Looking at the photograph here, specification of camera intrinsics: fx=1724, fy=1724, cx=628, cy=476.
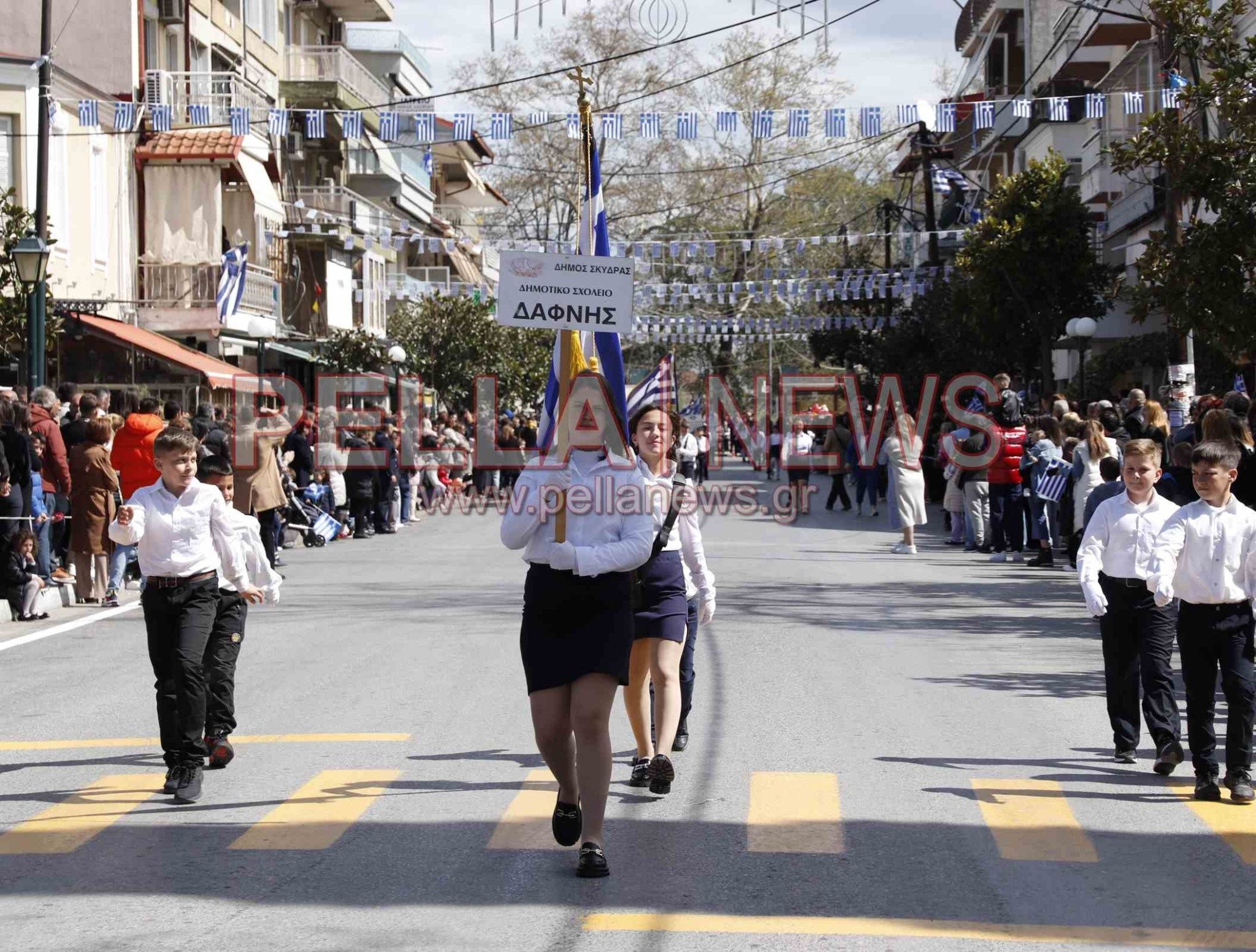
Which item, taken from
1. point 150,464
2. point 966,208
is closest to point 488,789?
point 150,464

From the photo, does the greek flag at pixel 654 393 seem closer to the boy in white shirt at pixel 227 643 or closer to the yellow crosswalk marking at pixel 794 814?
the yellow crosswalk marking at pixel 794 814

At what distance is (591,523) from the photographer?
632 cm

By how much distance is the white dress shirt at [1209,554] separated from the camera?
7789mm

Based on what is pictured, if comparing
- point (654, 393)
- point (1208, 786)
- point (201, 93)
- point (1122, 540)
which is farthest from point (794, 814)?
point (201, 93)

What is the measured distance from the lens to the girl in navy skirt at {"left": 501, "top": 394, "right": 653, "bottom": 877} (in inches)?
247

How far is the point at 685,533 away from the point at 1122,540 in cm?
216

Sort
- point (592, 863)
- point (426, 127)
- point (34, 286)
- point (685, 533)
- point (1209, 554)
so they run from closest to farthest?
point (592, 863)
point (1209, 554)
point (685, 533)
point (34, 286)
point (426, 127)

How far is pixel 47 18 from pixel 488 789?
63.2 feet

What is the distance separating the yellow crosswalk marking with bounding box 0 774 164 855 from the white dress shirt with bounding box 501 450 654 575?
7.38 feet

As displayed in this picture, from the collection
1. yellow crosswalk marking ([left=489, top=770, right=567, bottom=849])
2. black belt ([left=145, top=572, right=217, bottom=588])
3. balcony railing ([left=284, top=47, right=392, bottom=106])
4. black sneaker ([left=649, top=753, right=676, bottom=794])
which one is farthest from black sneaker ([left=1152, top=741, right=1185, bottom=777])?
balcony railing ([left=284, top=47, right=392, bottom=106])

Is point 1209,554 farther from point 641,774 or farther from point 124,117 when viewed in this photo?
point 124,117

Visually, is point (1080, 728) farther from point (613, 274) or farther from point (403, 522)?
point (403, 522)

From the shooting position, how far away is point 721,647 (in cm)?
1282

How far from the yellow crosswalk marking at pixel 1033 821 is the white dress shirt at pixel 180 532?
3.67m
